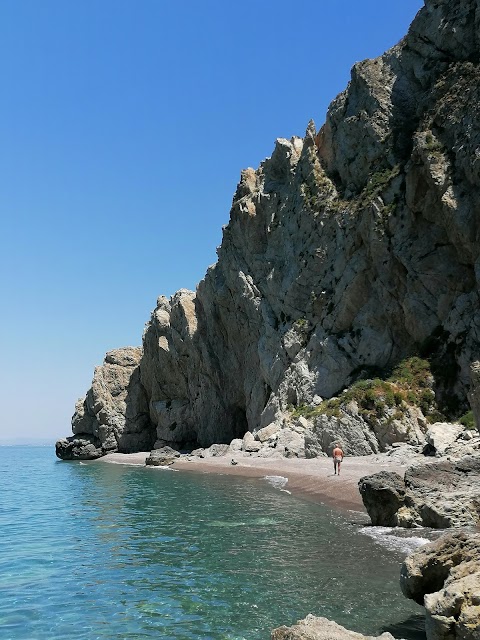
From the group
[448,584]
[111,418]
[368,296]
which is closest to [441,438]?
[368,296]

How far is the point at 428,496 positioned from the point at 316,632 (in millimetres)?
12370

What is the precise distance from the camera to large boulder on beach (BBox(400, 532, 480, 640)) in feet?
24.6

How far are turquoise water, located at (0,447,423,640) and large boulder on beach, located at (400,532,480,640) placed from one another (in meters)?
0.93

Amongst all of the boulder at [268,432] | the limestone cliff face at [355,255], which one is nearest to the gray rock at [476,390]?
the limestone cliff face at [355,255]

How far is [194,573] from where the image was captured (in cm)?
1527

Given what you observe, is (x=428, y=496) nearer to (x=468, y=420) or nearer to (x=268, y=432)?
(x=468, y=420)

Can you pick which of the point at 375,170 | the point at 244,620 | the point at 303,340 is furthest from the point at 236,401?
the point at 244,620

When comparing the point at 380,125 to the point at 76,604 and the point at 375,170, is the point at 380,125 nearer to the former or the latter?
the point at 375,170

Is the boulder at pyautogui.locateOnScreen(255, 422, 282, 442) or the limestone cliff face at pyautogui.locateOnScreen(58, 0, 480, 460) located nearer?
the limestone cliff face at pyautogui.locateOnScreen(58, 0, 480, 460)

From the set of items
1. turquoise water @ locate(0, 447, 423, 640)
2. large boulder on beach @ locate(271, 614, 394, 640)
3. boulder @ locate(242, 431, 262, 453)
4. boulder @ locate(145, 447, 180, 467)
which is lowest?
turquoise water @ locate(0, 447, 423, 640)

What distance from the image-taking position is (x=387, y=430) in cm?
3794

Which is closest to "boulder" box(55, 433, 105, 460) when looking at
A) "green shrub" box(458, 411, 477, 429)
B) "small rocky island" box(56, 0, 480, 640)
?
"small rocky island" box(56, 0, 480, 640)

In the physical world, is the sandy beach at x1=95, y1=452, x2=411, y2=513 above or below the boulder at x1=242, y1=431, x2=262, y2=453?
below

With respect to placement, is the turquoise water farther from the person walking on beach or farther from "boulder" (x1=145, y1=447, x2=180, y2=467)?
"boulder" (x1=145, y1=447, x2=180, y2=467)
